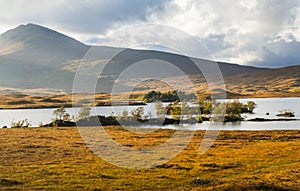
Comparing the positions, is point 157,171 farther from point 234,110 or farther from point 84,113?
point 234,110

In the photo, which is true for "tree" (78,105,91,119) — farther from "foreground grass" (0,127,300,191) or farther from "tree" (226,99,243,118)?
"foreground grass" (0,127,300,191)

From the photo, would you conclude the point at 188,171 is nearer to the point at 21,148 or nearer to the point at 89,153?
the point at 89,153

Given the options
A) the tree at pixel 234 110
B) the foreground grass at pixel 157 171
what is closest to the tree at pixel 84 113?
the tree at pixel 234 110

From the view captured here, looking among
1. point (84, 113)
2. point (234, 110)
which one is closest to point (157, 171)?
point (84, 113)

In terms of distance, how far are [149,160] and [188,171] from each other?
22.6 feet

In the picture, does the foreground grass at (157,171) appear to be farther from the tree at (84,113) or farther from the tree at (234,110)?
the tree at (234,110)

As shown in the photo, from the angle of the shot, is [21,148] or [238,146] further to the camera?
[238,146]

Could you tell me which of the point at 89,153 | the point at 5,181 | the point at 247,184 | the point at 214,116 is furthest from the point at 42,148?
the point at 214,116

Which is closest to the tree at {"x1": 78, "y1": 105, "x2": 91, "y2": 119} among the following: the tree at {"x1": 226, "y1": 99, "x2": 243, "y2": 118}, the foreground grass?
the tree at {"x1": 226, "y1": 99, "x2": 243, "y2": 118}

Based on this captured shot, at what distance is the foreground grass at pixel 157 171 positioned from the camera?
26031mm

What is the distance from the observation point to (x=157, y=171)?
32781 mm

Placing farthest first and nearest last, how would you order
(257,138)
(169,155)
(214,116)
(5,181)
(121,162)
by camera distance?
(214,116) < (257,138) < (169,155) < (121,162) < (5,181)

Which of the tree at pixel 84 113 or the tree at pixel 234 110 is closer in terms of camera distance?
the tree at pixel 84 113

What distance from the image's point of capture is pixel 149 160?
38.5m
